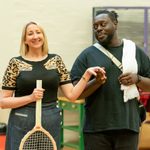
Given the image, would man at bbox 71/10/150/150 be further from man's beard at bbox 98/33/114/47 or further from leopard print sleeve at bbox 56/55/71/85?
leopard print sleeve at bbox 56/55/71/85

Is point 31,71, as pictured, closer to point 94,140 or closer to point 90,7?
point 94,140

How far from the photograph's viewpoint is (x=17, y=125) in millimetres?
2178

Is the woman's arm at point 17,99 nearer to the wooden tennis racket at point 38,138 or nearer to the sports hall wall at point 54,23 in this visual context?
the wooden tennis racket at point 38,138

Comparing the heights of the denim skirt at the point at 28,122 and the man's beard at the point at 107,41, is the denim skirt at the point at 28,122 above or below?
below

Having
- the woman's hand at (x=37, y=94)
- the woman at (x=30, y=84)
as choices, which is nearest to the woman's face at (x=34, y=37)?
the woman at (x=30, y=84)

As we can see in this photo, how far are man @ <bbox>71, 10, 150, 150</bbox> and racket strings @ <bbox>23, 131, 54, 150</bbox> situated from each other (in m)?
0.31

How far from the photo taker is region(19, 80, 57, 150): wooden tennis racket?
208cm

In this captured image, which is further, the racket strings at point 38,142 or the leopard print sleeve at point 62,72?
the leopard print sleeve at point 62,72

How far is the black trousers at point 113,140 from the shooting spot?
2.28 m

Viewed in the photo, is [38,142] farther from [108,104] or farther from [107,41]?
[107,41]

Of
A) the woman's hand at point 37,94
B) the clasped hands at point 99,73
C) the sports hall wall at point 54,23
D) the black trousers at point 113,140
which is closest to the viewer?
the woman's hand at point 37,94

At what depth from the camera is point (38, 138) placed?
2113 millimetres

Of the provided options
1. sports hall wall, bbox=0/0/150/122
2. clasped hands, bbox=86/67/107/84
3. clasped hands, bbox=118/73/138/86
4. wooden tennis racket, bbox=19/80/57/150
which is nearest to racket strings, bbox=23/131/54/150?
wooden tennis racket, bbox=19/80/57/150

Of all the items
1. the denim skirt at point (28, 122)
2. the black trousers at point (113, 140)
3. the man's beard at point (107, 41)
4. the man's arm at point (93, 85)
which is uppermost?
the man's beard at point (107, 41)
